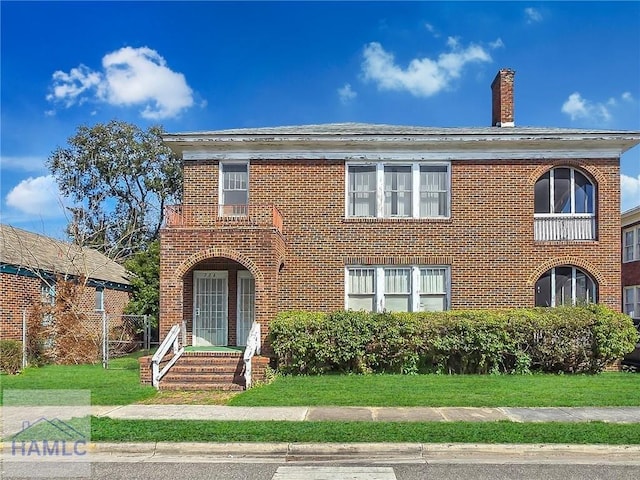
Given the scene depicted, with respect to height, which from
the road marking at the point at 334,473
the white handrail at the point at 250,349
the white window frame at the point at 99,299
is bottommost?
the road marking at the point at 334,473

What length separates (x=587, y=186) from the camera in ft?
53.8

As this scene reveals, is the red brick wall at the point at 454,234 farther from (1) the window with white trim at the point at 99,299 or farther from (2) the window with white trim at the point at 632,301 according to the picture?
(2) the window with white trim at the point at 632,301

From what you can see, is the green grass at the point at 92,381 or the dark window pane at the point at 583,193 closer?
the green grass at the point at 92,381

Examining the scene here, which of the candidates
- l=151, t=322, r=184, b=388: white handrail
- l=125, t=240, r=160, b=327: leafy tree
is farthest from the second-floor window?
l=125, t=240, r=160, b=327: leafy tree

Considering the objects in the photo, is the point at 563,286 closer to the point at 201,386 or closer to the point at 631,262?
the point at 201,386

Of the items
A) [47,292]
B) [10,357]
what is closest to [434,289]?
[10,357]

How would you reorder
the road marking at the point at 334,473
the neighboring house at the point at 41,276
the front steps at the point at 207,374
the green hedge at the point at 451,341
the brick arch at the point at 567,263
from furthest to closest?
the neighboring house at the point at 41,276 → the brick arch at the point at 567,263 → the green hedge at the point at 451,341 → the front steps at the point at 207,374 → the road marking at the point at 334,473

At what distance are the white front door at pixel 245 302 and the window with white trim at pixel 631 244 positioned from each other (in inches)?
775

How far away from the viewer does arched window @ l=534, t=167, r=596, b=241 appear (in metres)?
16.2

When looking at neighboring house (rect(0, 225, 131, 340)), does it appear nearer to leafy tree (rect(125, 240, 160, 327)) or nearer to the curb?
leafy tree (rect(125, 240, 160, 327))

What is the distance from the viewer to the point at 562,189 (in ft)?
53.9

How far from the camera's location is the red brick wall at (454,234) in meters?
16.0

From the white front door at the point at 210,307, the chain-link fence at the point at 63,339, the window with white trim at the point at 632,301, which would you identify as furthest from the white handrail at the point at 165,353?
the window with white trim at the point at 632,301

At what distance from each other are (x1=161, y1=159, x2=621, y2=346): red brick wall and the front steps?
320cm
